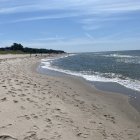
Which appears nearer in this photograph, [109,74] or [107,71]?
[109,74]

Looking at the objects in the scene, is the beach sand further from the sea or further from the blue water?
the blue water

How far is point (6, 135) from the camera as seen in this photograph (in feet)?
27.6

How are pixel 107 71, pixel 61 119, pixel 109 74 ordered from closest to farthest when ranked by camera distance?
pixel 61 119
pixel 109 74
pixel 107 71

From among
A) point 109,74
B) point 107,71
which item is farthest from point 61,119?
point 107,71

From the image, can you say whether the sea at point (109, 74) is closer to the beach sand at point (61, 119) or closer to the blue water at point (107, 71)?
the blue water at point (107, 71)

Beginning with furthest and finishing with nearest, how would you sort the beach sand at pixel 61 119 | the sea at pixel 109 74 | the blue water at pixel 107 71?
the blue water at pixel 107 71 < the sea at pixel 109 74 < the beach sand at pixel 61 119

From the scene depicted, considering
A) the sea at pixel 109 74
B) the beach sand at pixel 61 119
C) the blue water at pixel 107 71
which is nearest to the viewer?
the beach sand at pixel 61 119

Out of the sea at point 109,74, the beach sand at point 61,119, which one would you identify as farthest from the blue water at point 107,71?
the beach sand at point 61,119

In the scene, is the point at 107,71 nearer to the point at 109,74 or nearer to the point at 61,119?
the point at 109,74

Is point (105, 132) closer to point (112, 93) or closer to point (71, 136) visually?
point (71, 136)

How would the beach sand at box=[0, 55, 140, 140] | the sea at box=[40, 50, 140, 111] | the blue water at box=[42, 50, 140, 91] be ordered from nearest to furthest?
1. the beach sand at box=[0, 55, 140, 140]
2. the sea at box=[40, 50, 140, 111]
3. the blue water at box=[42, 50, 140, 91]

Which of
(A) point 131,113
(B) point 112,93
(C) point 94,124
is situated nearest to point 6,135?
(C) point 94,124

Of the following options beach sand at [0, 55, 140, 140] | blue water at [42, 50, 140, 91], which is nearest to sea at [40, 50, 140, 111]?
blue water at [42, 50, 140, 91]

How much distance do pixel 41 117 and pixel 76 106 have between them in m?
3.29
